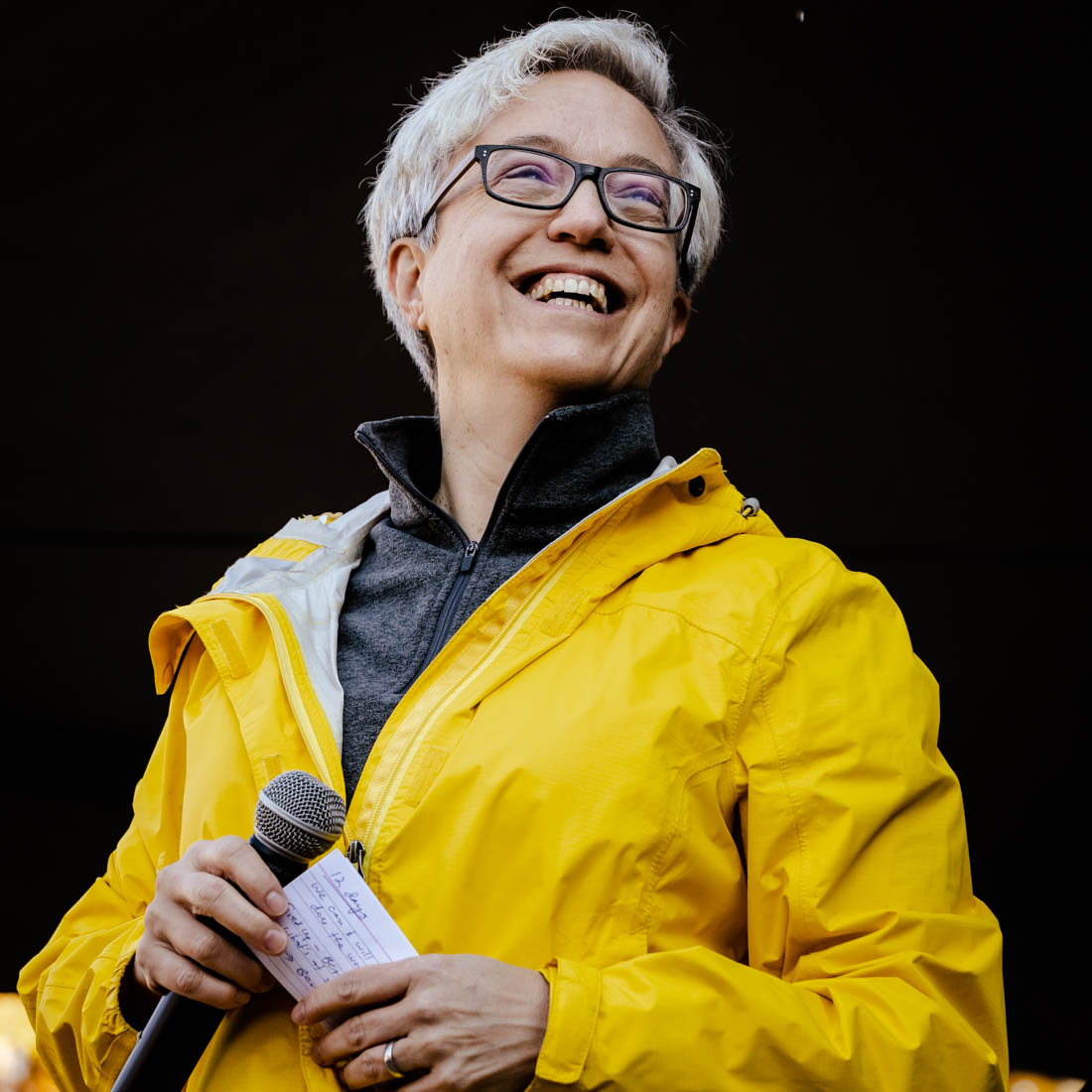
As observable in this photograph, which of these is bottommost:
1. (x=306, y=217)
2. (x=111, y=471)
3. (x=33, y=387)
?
(x=111, y=471)

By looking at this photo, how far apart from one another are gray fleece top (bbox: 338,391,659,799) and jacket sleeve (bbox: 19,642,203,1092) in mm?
242

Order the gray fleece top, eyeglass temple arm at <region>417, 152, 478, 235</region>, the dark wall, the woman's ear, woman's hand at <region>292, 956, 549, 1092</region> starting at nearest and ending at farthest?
woman's hand at <region>292, 956, 549, 1092</region>
the gray fleece top
eyeglass temple arm at <region>417, 152, 478, 235</region>
the woman's ear
the dark wall

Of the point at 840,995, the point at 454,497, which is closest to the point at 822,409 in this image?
the point at 454,497

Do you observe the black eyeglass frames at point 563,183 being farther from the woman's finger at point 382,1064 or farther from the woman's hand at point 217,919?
the woman's finger at point 382,1064

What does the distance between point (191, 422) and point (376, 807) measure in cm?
274

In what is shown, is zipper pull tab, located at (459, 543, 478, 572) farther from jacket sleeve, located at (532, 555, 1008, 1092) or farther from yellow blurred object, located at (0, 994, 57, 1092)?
yellow blurred object, located at (0, 994, 57, 1092)

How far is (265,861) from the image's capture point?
36.5 inches

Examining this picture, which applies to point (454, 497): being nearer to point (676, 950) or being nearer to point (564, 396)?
point (564, 396)

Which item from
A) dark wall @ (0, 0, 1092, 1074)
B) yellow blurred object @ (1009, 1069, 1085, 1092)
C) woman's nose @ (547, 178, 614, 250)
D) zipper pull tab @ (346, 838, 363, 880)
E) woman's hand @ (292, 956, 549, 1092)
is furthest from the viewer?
yellow blurred object @ (1009, 1069, 1085, 1092)

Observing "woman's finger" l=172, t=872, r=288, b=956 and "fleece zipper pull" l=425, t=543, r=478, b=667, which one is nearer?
"woman's finger" l=172, t=872, r=288, b=956

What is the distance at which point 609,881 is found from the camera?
100 centimetres

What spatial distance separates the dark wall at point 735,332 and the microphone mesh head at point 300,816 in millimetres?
2318

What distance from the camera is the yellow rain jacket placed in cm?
95

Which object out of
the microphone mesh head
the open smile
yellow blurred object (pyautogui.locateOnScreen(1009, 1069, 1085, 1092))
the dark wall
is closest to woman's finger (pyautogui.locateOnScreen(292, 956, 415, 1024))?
the microphone mesh head
